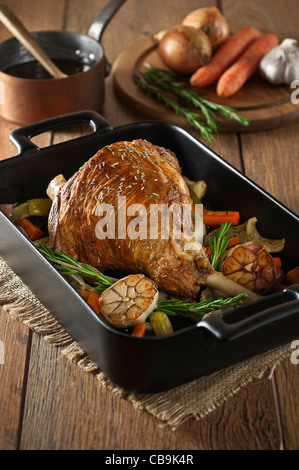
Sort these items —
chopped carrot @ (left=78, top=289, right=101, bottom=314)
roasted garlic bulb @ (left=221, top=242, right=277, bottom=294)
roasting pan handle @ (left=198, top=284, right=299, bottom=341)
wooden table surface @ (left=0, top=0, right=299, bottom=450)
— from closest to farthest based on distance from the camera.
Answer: roasting pan handle @ (left=198, top=284, right=299, bottom=341) < wooden table surface @ (left=0, top=0, right=299, bottom=450) < chopped carrot @ (left=78, top=289, right=101, bottom=314) < roasted garlic bulb @ (left=221, top=242, right=277, bottom=294)

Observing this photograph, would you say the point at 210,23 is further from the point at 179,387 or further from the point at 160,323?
the point at 179,387

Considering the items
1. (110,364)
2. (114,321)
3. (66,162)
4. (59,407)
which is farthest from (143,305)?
(66,162)

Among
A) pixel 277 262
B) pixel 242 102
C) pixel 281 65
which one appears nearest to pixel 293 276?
pixel 277 262

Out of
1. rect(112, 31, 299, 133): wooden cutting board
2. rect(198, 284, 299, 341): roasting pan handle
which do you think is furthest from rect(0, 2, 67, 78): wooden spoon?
rect(198, 284, 299, 341): roasting pan handle

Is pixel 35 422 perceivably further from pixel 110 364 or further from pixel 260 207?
pixel 260 207

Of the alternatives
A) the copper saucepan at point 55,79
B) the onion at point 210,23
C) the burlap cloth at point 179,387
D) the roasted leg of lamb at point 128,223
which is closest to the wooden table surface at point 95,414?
the burlap cloth at point 179,387

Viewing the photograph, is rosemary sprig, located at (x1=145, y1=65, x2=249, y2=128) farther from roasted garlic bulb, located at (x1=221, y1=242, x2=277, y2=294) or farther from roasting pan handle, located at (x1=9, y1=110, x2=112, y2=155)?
roasted garlic bulb, located at (x1=221, y1=242, x2=277, y2=294)

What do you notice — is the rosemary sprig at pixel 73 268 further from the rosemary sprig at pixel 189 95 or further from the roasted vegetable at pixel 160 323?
the rosemary sprig at pixel 189 95
